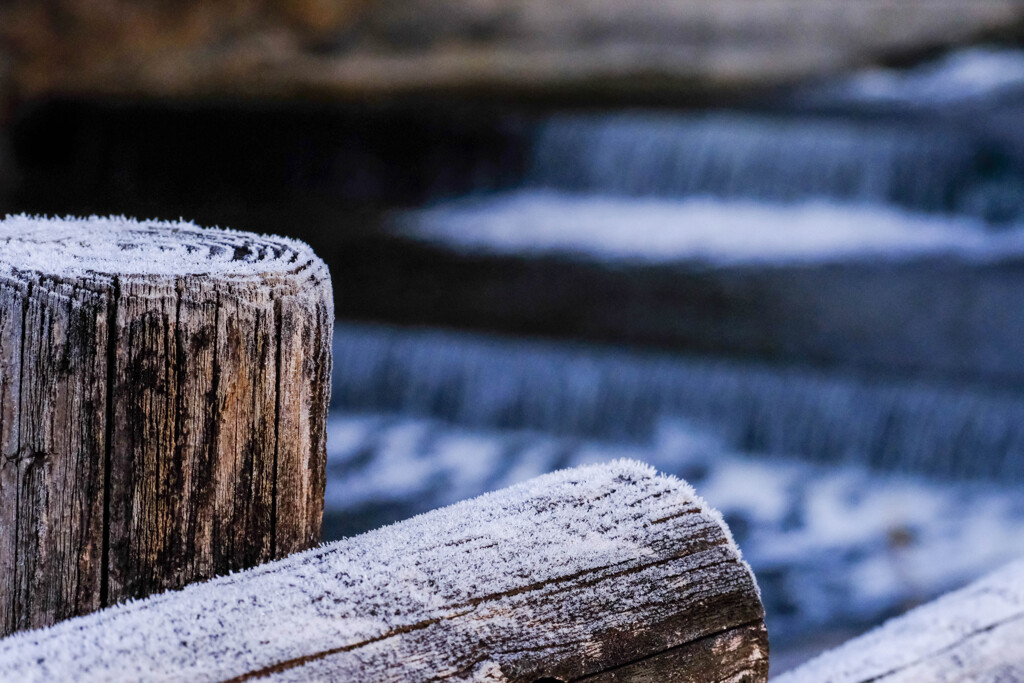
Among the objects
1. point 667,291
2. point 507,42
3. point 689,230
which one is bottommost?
point 667,291

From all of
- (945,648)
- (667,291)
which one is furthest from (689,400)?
(945,648)

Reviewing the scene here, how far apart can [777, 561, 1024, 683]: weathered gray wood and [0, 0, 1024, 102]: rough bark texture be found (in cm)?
768

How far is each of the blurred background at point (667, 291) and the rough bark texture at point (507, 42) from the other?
140 cm

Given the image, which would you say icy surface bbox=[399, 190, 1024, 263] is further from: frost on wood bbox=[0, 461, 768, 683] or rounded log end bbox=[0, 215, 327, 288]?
frost on wood bbox=[0, 461, 768, 683]

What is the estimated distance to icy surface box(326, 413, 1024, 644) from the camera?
172 inches

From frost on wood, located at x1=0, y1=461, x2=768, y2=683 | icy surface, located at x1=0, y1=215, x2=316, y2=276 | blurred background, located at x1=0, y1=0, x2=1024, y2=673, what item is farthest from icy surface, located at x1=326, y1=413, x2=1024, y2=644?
icy surface, located at x1=0, y1=215, x2=316, y2=276

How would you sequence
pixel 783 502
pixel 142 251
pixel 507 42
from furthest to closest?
pixel 507 42 → pixel 783 502 → pixel 142 251

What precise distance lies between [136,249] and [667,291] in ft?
14.4

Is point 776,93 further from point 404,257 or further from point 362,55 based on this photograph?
point 404,257

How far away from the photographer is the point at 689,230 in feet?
19.7

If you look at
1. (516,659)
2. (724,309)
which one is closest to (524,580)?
(516,659)

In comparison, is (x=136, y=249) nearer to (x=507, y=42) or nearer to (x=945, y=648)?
(x=945, y=648)

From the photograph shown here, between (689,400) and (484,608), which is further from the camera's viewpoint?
(689,400)

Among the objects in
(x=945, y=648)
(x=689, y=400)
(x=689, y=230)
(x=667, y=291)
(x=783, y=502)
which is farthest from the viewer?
(x=689, y=230)
